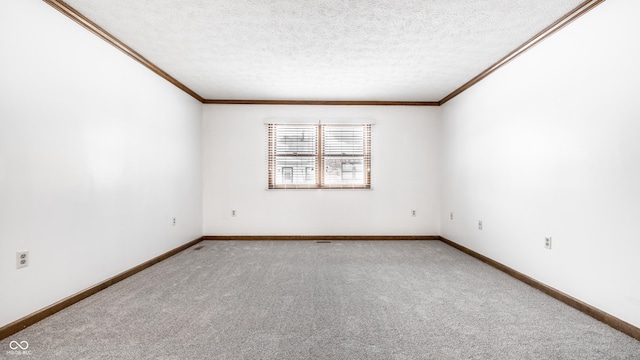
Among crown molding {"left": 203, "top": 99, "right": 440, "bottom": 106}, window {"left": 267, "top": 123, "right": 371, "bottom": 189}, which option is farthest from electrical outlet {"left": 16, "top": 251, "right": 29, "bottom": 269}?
crown molding {"left": 203, "top": 99, "right": 440, "bottom": 106}

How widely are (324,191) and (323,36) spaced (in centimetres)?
290

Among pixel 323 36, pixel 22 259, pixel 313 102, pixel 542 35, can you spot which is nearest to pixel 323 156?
pixel 313 102

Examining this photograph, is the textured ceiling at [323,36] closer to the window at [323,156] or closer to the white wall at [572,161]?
the white wall at [572,161]

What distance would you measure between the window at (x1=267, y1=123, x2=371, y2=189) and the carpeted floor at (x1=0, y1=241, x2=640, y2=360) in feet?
6.74

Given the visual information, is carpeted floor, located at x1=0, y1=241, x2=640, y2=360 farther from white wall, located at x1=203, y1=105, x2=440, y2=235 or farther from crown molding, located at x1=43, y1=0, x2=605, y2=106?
crown molding, located at x1=43, y1=0, x2=605, y2=106

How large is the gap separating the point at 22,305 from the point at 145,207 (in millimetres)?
1567

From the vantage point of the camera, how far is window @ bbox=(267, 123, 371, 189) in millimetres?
5227

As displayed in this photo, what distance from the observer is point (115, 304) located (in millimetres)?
2424

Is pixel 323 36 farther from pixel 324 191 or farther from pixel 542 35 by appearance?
pixel 324 191

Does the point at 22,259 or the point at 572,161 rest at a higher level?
the point at 572,161

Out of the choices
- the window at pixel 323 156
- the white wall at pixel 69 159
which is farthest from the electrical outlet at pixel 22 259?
the window at pixel 323 156

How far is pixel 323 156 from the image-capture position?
5.26 metres

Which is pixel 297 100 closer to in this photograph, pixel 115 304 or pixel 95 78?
pixel 95 78

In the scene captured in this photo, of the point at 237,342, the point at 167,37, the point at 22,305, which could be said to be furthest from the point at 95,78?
the point at 237,342
